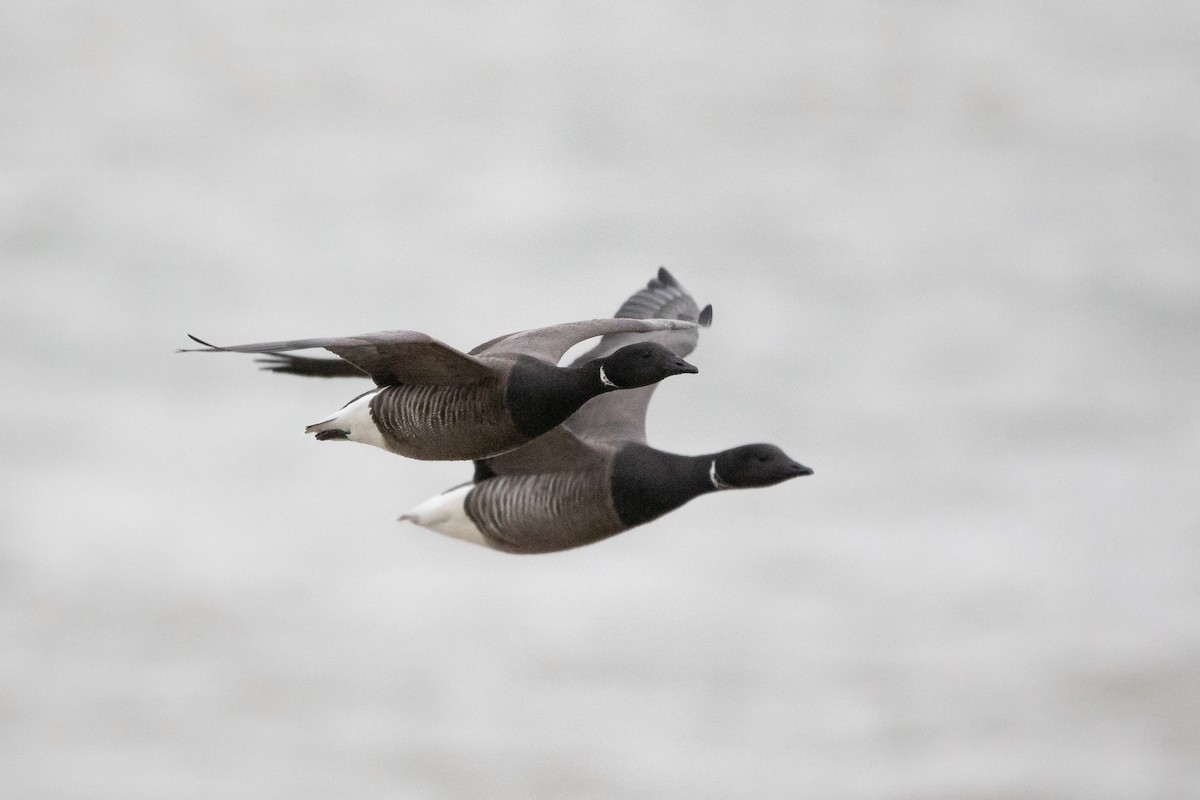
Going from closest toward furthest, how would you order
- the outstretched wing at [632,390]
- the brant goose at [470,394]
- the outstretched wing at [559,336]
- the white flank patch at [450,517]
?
the brant goose at [470,394], the outstretched wing at [559,336], the white flank patch at [450,517], the outstretched wing at [632,390]

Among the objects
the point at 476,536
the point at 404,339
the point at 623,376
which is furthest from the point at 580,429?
the point at 404,339

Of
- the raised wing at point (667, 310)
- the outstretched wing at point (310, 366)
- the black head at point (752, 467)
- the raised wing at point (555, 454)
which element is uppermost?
the raised wing at point (667, 310)

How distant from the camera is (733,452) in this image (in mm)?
8945

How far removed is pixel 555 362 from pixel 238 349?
218 cm

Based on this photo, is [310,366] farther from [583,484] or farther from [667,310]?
[667,310]

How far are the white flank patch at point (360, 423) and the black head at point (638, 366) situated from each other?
3.57ft

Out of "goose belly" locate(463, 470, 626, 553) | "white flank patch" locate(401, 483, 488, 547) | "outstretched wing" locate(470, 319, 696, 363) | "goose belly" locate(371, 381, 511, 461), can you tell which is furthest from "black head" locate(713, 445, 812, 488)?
"white flank patch" locate(401, 483, 488, 547)

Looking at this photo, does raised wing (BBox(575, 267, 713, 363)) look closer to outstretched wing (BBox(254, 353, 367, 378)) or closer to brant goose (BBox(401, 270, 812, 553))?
brant goose (BBox(401, 270, 812, 553))

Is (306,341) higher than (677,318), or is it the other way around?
(677,318)

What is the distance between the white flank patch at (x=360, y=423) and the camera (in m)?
8.26

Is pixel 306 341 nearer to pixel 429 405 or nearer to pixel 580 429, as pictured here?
pixel 429 405

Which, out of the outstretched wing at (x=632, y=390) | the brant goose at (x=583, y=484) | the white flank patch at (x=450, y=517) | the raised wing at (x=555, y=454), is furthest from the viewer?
the outstretched wing at (x=632, y=390)

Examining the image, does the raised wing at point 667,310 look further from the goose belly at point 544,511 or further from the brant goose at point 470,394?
the brant goose at point 470,394

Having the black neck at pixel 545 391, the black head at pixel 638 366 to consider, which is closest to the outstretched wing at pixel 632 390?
the black head at pixel 638 366
